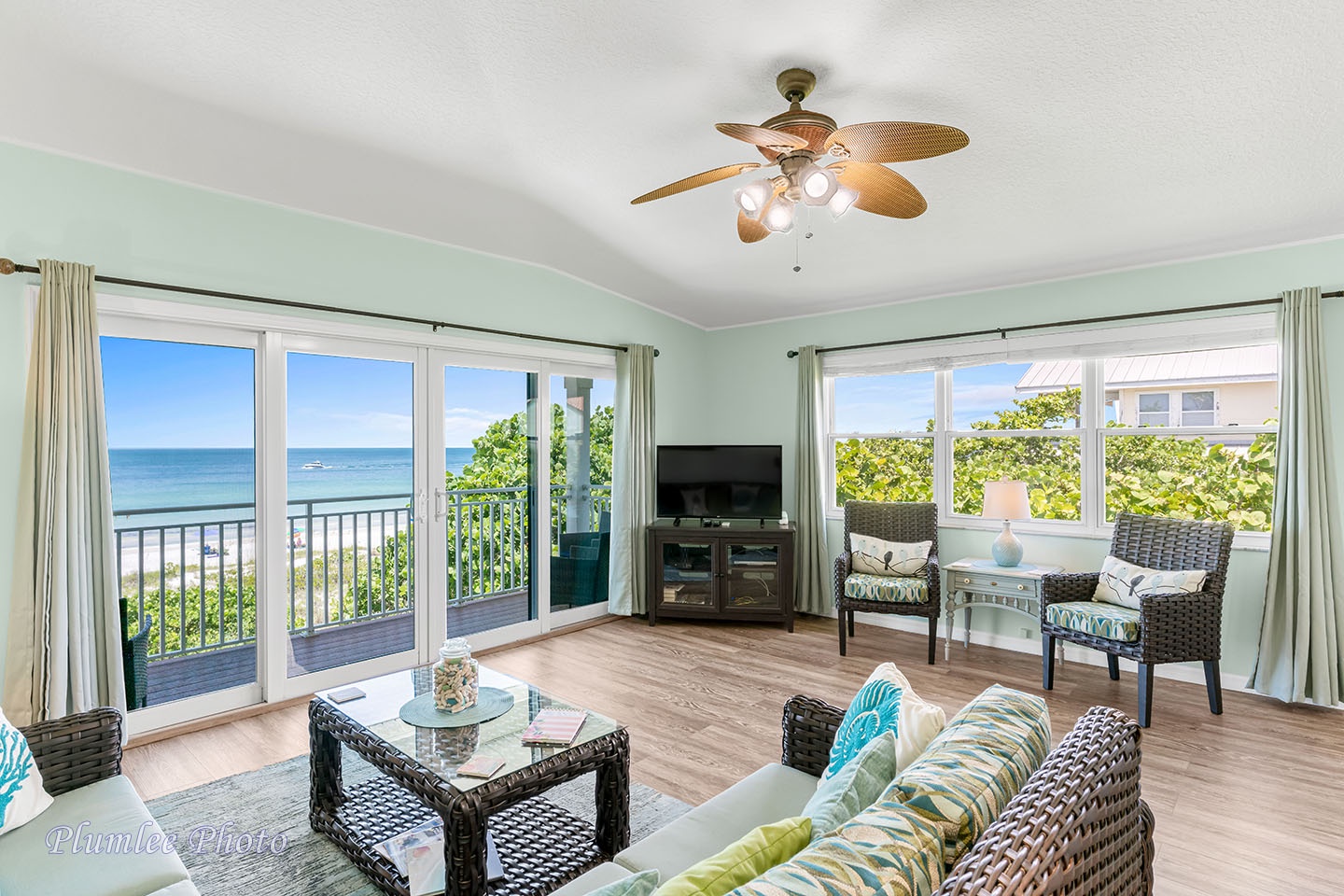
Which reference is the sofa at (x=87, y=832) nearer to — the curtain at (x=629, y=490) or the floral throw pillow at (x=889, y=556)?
the curtain at (x=629, y=490)

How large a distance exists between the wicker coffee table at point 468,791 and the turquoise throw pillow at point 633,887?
875mm


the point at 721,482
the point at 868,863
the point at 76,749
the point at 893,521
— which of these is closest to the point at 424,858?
the point at 76,749

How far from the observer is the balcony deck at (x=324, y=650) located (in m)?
3.39

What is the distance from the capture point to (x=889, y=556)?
4.59 metres

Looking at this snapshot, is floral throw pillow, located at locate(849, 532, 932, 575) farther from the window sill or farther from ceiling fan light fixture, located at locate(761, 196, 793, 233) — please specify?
ceiling fan light fixture, located at locate(761, 196, 793, 233)

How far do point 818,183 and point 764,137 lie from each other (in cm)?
23

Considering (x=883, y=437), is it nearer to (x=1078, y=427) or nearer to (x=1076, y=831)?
(x=1078, y=427)

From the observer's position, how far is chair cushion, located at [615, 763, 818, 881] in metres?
1.50

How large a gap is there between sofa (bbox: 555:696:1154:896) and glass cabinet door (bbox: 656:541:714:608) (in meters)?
3.18

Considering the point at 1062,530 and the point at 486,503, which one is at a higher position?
the point at 486,503

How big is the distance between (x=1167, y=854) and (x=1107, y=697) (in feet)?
4.94

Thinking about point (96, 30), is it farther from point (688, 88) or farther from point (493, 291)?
point (493, 291)

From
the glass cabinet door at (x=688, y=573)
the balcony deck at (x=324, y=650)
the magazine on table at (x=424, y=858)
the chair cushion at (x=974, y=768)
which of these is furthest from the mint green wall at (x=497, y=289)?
the chair cushion at (x=974, y=768)

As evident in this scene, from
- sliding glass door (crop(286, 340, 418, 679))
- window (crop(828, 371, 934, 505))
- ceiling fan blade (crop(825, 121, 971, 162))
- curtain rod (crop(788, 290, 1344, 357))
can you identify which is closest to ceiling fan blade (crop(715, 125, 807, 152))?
ceiling fan blade (crop(825, 121, 971, 162))
